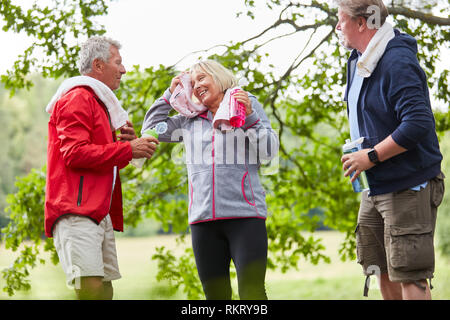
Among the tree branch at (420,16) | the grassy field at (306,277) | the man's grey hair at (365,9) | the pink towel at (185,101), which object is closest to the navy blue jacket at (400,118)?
the man's grey hair at (365,9)

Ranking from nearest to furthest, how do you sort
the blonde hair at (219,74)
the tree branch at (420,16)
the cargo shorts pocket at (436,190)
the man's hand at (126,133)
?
1. the cargo shorts pocket at (436,190)
2. the blonde hair at (219,74)
3. the man's hand at (126,133)
4. the tree branch at (420,16)

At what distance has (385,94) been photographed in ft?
7.43

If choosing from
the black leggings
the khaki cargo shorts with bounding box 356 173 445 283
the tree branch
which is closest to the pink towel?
Result: the black leggings

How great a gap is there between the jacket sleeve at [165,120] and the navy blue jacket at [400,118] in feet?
2.96

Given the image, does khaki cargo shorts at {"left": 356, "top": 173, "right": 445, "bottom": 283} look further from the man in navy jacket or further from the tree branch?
the tree branch

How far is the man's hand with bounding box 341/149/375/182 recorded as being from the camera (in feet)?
7.35

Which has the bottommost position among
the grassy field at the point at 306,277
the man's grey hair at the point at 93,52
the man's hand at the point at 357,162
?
the grassy field at the point at 306,277

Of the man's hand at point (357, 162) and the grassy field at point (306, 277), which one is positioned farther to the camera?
the grassy field at point (306, 277)

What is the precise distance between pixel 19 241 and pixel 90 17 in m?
2.74

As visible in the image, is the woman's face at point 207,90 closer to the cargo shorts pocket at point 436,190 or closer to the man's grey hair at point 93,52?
the man's grey hair at point 93,52

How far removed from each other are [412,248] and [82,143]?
4.69 ft

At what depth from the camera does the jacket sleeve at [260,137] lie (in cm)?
245
